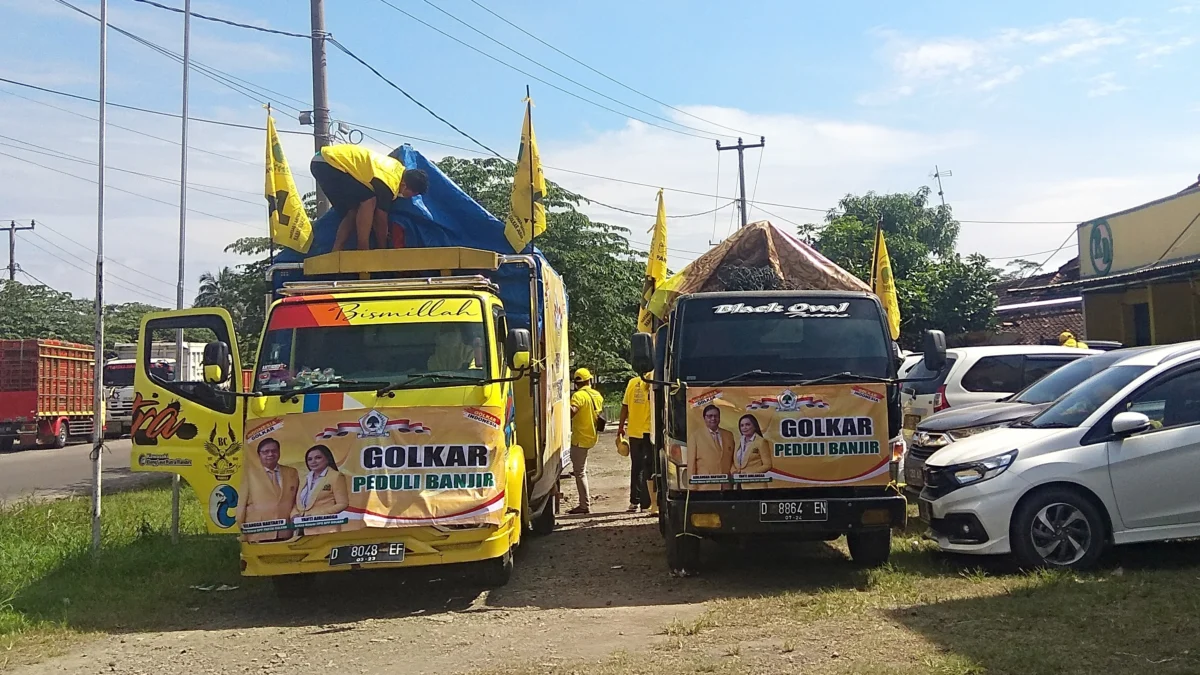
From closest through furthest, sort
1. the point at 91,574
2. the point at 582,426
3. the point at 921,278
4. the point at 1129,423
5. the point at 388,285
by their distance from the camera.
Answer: the point at 1129,423, the point at 388,285, the point at 91,574, the point at 582,426, the point at 921,278

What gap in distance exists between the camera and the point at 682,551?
8.63 m

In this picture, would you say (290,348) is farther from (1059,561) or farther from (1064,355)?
(1064,355)

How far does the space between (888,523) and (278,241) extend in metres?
6.28

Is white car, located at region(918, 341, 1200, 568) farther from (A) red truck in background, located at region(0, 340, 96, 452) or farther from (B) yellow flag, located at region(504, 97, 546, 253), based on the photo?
(A) red truck in background, located at region(0, 340, 96, 452)

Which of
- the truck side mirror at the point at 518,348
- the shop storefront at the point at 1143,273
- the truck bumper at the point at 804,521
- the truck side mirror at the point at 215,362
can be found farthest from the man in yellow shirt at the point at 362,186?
the shop storefront at the point at 1143,273

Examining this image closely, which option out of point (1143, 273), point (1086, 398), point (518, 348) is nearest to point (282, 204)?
point (518, 348)

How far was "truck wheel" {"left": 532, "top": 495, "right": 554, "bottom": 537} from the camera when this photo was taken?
37.6 feet

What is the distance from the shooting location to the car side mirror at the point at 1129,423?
801 cm

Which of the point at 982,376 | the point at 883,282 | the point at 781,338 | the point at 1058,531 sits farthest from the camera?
the point at 883,282

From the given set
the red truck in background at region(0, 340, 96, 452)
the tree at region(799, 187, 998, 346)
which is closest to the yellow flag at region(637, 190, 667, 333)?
the tree at region(799, 187, 998, 346)

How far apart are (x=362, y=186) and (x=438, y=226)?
0.85 meters

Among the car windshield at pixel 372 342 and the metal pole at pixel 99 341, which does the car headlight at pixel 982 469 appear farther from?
the metal pole at pixel 99 341

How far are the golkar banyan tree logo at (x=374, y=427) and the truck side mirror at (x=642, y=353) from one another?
2.09 metres

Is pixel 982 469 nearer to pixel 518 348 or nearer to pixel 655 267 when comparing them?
pixel 518 348
